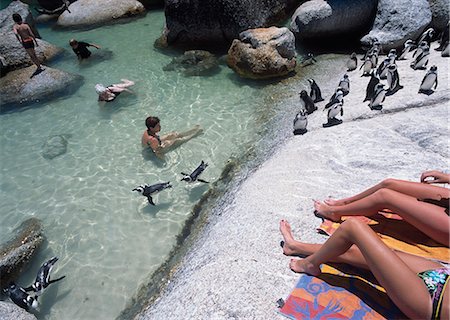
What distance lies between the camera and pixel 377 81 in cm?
677

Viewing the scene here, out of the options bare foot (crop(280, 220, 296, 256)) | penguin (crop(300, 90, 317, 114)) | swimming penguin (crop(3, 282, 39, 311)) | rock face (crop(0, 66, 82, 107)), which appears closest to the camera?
bare foot (crop(280, 220, 296, 256))

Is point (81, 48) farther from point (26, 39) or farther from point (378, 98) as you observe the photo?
point (378, 98)

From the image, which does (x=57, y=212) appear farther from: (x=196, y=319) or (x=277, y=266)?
(x=277, y=266)

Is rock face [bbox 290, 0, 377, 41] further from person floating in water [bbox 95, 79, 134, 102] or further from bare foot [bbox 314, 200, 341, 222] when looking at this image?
bare foot [bbox 314, 200, 341, 222]

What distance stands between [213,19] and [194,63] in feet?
5.30

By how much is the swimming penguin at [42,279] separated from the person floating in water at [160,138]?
2.74 m

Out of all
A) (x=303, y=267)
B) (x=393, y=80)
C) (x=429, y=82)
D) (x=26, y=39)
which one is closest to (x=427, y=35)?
(x=393, y=80)

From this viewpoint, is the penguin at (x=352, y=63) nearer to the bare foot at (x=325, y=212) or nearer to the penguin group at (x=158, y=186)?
the penguin group at (x=158, y=186)

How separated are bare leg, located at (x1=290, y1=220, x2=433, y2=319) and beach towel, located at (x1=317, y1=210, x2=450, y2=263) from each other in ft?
1.14

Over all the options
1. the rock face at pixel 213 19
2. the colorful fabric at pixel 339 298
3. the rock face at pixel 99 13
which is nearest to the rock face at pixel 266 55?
the rock face at pixel 213 19

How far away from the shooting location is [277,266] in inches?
137

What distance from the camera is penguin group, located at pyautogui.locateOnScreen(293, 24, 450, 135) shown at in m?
6.48

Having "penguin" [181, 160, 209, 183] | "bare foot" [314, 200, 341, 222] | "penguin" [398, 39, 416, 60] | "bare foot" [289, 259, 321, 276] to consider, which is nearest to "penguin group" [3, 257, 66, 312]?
"penguin" [181, 160, 209, 183]

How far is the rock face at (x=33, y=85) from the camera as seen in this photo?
951 centimetres
